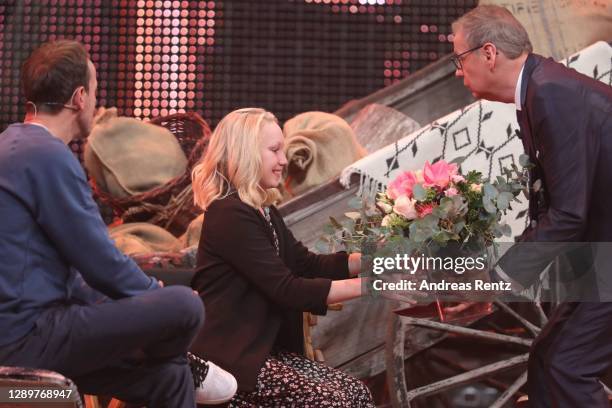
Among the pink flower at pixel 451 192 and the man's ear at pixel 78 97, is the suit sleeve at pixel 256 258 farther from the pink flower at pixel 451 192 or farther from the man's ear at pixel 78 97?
the man's ear at pixel 78 97

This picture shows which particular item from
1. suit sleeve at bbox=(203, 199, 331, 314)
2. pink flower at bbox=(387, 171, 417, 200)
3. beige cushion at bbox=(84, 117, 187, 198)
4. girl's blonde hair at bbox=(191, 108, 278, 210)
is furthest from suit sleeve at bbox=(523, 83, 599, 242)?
beige cushion at bbox=(84, 117, 187, 198)

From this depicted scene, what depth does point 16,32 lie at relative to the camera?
5719 mm

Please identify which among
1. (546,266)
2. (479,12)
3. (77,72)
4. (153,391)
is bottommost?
(153,391)

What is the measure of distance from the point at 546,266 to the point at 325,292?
65 centimetres

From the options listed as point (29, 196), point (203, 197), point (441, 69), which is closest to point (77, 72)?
point (29, 196)

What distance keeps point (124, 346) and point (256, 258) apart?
0.62 meters

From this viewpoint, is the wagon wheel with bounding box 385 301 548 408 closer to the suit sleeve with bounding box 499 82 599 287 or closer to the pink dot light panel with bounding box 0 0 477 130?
the suit sleeve with bounding box 499 82 599 287

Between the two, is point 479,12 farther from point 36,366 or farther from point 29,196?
point 36,366

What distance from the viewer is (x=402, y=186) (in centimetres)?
284

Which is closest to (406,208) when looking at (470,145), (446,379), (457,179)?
(457,179)

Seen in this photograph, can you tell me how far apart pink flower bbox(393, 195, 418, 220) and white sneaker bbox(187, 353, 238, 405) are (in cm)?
66

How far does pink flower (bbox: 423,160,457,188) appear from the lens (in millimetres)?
2795

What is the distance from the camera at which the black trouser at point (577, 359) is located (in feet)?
8.75

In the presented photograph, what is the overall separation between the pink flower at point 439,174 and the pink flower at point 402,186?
0.13 feet
